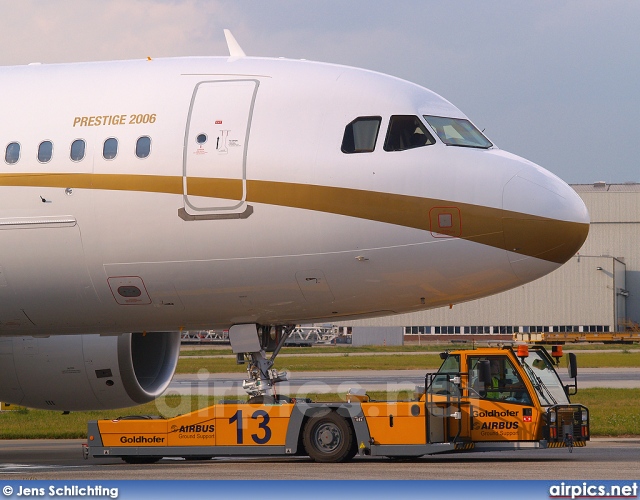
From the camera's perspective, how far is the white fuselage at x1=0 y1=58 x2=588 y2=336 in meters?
14.0

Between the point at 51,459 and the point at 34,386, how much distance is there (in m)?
1.36

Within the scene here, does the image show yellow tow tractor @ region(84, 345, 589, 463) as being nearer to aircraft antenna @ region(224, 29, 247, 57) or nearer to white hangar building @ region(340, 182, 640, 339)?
aircraft antenna @ region(224, 29, 247, 57)

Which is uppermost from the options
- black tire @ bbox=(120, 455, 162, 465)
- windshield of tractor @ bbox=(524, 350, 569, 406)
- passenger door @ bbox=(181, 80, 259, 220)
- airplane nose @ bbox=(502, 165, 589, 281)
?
A: passenger door @ bbox=(181, 80, 259, 220)

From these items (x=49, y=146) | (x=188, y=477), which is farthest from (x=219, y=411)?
(x=49, y=146)

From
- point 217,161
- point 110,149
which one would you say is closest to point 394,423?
point 217,161

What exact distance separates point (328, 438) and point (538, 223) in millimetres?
4326

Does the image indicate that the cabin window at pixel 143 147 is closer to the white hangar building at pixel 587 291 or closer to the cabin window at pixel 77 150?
the cabin window at pixel 77 150

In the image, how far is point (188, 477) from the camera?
13.5m

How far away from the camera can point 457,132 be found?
1471 cm

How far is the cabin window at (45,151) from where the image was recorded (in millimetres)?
15023

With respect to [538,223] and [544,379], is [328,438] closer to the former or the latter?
[544,379]

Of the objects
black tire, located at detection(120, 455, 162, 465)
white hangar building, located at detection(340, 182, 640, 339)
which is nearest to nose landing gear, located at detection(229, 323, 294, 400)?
black tire, located at detection(120, 455, 162, 465)

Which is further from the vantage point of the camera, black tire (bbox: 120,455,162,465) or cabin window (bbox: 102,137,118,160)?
black tire (bbox: 120,455,162,465)

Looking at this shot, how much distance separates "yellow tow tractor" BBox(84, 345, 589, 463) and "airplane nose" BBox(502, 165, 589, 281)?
283 cm
